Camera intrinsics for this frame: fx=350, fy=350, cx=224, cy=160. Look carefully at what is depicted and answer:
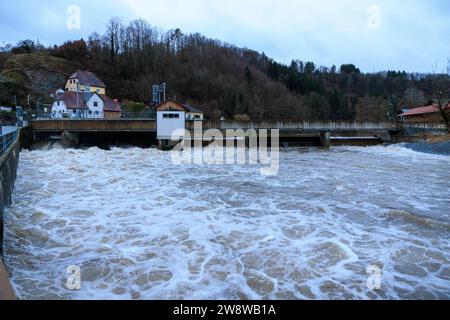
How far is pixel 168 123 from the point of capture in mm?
35938

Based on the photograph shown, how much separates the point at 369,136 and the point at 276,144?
15.7 m

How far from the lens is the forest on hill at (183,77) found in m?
72.6

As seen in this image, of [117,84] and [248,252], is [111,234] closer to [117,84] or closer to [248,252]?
[248,252]

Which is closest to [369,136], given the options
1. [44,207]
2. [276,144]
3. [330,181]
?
[276,144]

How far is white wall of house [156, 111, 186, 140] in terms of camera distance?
35.5 m

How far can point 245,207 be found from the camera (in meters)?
11.6

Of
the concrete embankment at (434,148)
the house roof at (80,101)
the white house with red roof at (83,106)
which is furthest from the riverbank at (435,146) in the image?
the house roof at (80,101)

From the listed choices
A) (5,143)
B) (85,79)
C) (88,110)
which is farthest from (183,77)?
(5,143)

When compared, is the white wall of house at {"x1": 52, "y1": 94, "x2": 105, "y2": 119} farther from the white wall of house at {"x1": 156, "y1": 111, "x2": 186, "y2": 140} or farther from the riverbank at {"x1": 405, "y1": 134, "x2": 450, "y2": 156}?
A: the riverbank at {"x1": 405, "y1": 134, "x2": 450, "y2": 156}

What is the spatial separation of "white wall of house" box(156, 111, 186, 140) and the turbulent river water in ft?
64.8

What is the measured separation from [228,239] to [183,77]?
82.8 metres

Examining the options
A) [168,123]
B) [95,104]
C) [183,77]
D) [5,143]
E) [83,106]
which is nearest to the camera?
[5,143]

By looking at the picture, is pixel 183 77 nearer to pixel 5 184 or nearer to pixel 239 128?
pixel 239 128

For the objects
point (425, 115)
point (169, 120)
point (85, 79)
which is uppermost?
point (85, 79)
